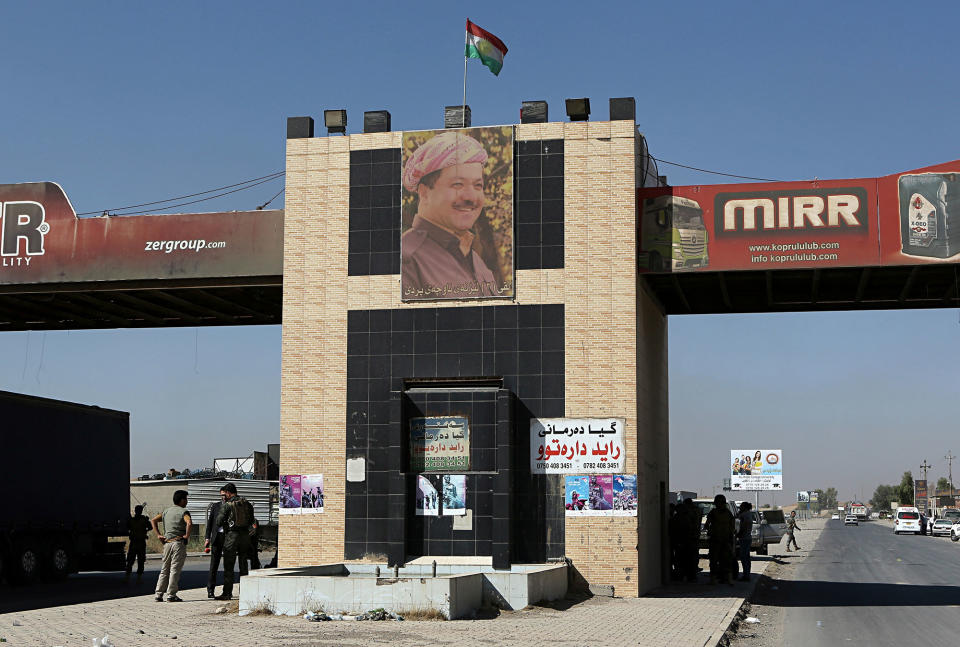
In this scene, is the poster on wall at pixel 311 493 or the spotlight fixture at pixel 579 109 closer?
the poster on wall at pixel 311 493

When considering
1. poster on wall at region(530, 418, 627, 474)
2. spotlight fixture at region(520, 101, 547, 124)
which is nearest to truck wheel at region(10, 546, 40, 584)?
poster on wall at region(530, 418, 627, 474)

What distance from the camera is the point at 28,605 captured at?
19.6 meters

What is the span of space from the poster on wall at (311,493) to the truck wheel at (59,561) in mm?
6912

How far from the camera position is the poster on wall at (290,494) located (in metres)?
22.7

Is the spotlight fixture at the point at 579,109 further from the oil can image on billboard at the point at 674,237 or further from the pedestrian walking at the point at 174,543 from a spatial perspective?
the pedestrian walking at the point at 174,543

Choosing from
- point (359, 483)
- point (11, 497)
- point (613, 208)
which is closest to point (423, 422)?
point (359, 483)

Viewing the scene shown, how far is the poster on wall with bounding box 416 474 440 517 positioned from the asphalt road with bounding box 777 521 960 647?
6904 millimetres

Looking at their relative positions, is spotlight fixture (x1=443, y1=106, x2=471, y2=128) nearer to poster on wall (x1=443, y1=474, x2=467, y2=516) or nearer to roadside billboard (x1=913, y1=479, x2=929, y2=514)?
poster on wall (x1=443, y1=474, x2=467, y2=516)

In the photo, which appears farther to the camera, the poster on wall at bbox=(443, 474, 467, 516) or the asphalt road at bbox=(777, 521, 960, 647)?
the poster on wall at bbox=(443, 474, 467, 516)

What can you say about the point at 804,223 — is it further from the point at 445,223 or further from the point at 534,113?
the point at 445,223

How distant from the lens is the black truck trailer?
2398 cm

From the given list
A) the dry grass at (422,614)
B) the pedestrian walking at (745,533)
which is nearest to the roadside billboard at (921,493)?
the pedestrian walking at (745,533)

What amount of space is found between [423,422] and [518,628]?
24.3 feet

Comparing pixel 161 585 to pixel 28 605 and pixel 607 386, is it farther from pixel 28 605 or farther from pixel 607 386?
pixel 607 386
